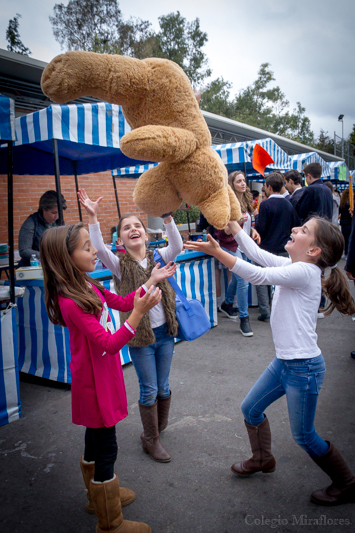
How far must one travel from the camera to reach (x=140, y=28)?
2669cm

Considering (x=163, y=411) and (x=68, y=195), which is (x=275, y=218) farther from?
(x=68, y=195)

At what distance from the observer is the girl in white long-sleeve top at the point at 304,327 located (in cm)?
191

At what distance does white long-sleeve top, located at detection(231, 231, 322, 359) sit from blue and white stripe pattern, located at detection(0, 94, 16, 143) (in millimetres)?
2220

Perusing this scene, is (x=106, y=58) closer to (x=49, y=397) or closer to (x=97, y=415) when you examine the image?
(x=97, y=415)

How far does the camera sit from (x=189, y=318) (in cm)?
259

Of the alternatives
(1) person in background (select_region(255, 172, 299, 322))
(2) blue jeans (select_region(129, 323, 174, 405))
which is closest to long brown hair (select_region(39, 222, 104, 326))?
(2) blue jeans (select_region(129, 323, 174, 405))

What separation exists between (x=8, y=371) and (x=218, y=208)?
9.01 feet

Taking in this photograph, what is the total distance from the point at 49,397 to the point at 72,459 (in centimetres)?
107

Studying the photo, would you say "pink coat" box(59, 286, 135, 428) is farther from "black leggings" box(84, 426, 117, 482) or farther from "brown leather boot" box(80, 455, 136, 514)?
"brown leather boot" box(80, 455, 136, 514)

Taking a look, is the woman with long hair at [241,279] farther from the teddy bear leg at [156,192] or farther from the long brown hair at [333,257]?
the teddy bear leg at [156,192]

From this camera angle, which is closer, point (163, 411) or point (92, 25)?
point (163, 411)

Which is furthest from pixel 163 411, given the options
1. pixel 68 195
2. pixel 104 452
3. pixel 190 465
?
pixel 68 195

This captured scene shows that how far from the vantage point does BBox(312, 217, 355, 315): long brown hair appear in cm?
196

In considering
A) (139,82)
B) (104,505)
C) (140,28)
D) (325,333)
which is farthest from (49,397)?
(140,28)
